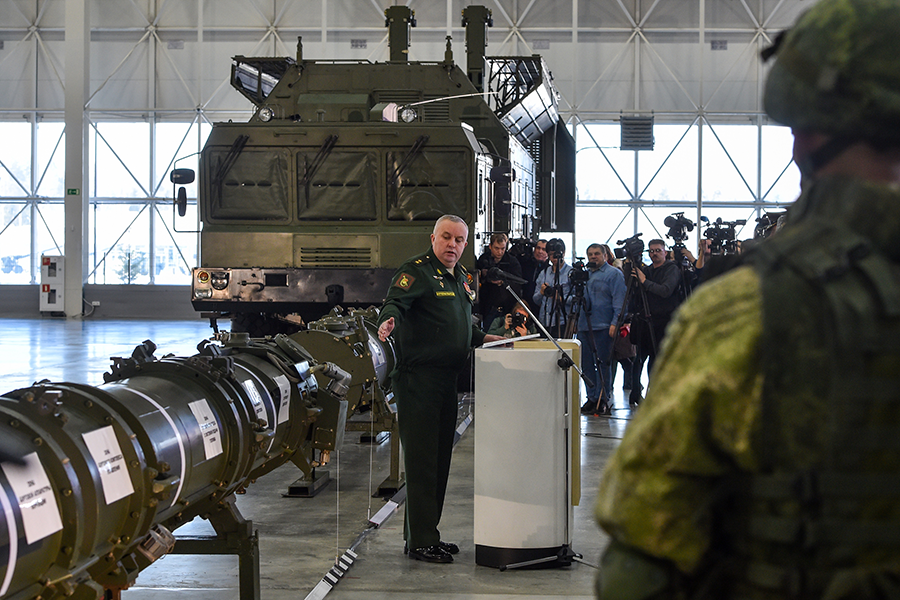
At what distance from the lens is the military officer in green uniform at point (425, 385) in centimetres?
529

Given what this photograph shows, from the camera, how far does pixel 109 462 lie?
3.10 meters

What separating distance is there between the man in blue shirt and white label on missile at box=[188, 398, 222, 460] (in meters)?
6.97

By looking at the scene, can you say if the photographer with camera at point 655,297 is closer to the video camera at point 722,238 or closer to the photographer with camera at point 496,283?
the video camera at point 722,238

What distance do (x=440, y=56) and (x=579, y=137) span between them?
4.11 m

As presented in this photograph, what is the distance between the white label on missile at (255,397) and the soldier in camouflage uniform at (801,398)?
2992mm

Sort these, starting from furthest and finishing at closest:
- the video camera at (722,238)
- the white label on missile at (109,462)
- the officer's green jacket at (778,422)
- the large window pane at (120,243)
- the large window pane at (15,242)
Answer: the large window pane at (15,242)
the large window pane at (120,243)
the video camera at (722,238)
the white label on missile at (109,462)
the officer's green jacket at (778,422)

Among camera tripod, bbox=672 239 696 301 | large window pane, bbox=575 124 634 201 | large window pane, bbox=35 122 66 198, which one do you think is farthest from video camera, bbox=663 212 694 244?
large window pane, bbox=35 122 66 198

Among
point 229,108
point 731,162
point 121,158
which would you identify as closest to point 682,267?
point 731,162

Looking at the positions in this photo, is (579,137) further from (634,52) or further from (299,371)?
(299,371)

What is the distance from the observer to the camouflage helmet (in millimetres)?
1489

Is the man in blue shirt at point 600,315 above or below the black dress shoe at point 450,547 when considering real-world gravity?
above

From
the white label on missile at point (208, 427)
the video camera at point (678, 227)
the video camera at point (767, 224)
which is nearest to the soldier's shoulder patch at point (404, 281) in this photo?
the white label on missile at point (208, 427)

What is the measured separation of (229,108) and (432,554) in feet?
70.1

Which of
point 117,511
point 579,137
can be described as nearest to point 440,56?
point 579,137
